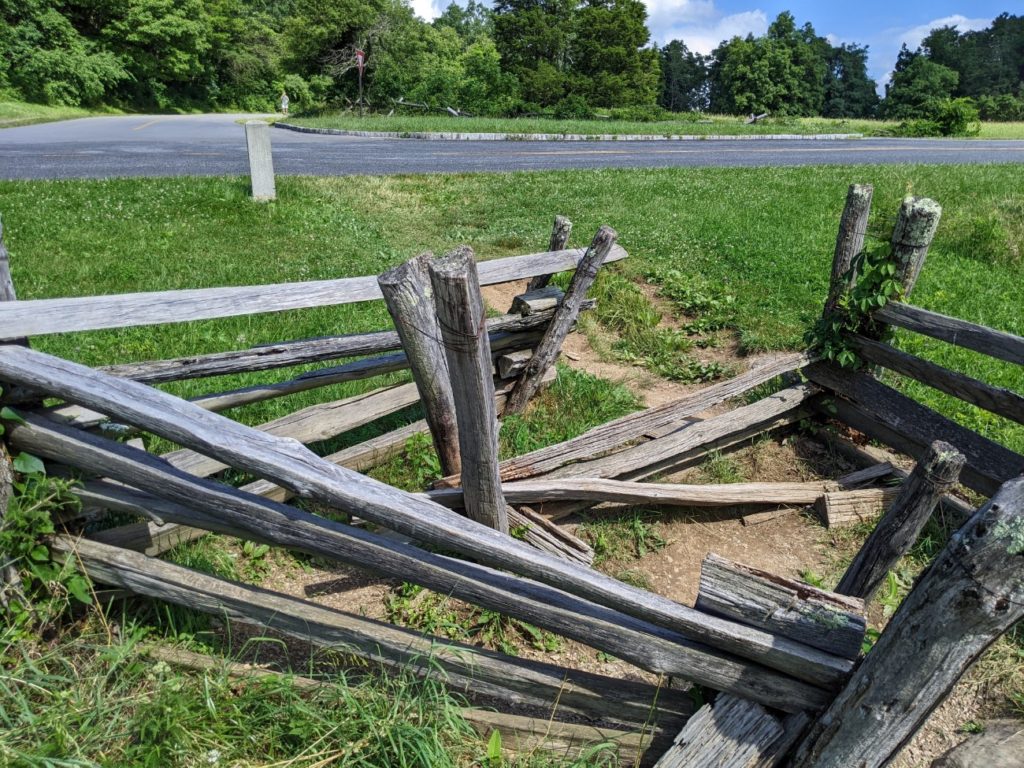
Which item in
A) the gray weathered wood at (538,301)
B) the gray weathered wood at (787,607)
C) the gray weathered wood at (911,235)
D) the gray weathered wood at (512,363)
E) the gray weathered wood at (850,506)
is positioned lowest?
the gray weathered wood at (850,506)

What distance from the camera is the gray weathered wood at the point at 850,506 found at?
439cm

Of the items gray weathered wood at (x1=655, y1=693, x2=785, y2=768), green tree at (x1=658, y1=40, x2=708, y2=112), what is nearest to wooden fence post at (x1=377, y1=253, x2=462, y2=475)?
gray weathered wood at (x1=655, y1=693, x2=785, y2=768)

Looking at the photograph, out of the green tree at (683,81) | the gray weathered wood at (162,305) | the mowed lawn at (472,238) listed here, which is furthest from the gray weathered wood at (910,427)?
the green tree at (683,81)

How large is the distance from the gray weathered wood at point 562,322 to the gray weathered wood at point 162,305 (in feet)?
4.51

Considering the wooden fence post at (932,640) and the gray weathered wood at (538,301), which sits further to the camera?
the gray weathered wood at (538,301)

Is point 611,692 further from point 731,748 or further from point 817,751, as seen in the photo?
point 817,751

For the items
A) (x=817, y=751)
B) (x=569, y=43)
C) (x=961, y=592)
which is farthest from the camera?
(x=569, y=43)

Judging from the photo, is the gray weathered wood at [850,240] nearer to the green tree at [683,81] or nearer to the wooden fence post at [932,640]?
the wooden fence post at [932,640]

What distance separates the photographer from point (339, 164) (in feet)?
42.0

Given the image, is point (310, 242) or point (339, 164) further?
point (339, 164)

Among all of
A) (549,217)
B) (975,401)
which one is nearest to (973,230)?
(549,217)

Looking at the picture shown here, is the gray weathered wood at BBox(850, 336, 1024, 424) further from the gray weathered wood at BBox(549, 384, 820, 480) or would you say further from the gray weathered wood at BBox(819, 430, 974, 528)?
the gray weathered wood at BBox(819, 430, 974, 528)

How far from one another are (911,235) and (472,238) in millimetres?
5324

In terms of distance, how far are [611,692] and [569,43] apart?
4404 cm
